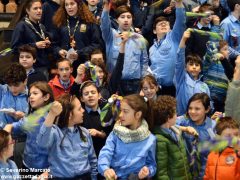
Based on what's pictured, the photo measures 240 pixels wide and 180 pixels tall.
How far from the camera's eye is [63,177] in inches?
219

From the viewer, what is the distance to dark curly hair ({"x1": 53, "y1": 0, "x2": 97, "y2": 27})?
321 inches

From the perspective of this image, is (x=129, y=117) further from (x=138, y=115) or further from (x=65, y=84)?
(x=65, y=84)

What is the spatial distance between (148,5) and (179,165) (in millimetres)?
4369

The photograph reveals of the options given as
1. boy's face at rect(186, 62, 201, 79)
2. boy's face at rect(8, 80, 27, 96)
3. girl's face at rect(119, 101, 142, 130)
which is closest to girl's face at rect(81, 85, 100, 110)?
boy's face at rect(8, 80, 27, 96)

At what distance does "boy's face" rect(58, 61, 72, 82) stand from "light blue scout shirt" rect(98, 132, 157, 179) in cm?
178

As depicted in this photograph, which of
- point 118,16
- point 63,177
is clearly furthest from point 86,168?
point 118,16

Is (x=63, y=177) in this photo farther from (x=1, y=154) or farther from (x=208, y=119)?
(x=208, y=119)

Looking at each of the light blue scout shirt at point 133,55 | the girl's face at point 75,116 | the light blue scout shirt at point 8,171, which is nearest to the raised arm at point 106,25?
the light blue scout shirt at point 133,55

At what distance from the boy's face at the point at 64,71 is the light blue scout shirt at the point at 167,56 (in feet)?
3.73

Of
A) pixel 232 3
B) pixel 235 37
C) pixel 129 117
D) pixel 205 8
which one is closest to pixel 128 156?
pixel 129 117

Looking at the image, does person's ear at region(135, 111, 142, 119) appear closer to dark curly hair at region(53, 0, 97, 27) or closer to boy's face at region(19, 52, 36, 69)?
boy's face at region(19, 52, 36, 69)

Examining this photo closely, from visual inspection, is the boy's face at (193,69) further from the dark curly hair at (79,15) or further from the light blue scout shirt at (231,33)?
the dark curly hair at (79,15)

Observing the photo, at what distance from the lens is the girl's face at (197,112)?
622cm

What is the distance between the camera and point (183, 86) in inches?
282
